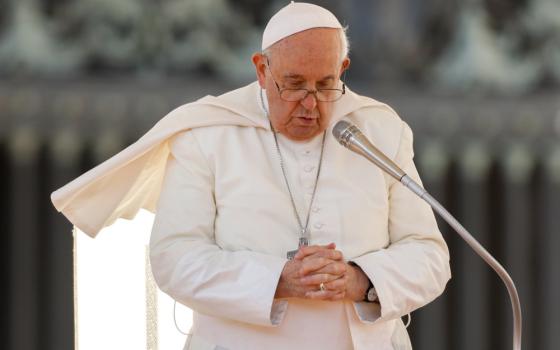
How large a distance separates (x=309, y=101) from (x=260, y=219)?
328mm

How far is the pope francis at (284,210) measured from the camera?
3938 mm

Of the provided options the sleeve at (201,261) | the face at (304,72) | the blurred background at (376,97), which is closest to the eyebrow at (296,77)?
the face at (304,72)

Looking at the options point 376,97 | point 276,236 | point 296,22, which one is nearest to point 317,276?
point 276,236

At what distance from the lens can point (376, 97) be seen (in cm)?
579

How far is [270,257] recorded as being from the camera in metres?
3.96

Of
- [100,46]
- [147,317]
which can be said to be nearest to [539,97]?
[100,46]

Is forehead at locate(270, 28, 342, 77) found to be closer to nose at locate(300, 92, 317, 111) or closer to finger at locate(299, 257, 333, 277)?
nose at locate(300, 92, 317, 111)

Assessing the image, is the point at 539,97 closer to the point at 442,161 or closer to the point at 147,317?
the point at 442,161

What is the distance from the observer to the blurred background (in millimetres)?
5363

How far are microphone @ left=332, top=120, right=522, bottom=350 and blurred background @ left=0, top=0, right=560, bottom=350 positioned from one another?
5.45ft

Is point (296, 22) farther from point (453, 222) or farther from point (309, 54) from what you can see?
point (453, 222)

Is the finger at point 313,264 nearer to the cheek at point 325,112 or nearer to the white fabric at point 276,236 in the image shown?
the white fabric at point 276,236

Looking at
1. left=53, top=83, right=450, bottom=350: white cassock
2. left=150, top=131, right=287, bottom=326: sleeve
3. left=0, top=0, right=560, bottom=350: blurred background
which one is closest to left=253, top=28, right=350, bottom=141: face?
left=53, top=83, right=450, bottom=350: white cassock

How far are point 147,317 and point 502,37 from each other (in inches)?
83.9
